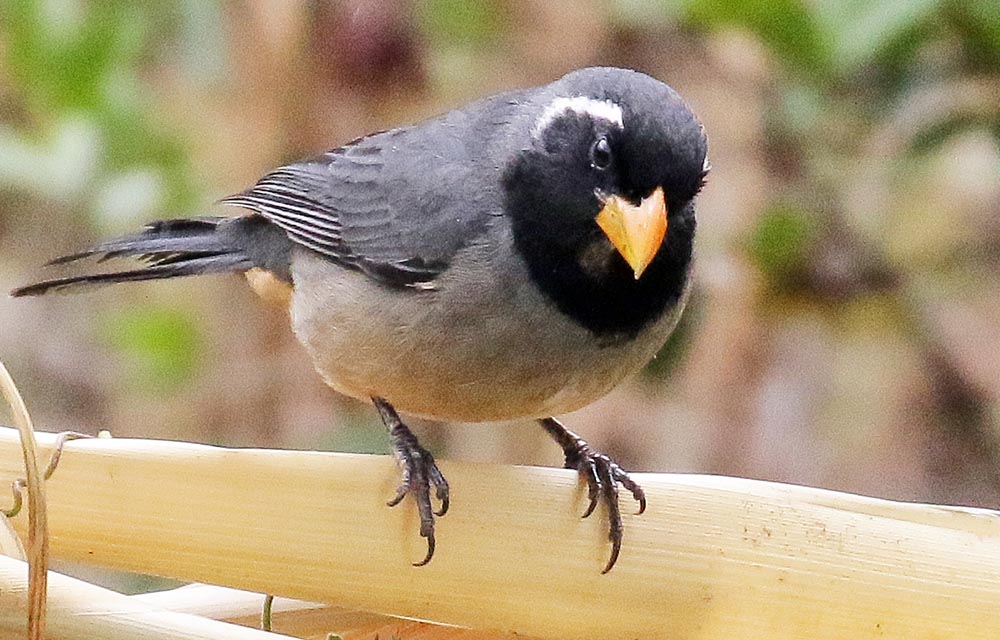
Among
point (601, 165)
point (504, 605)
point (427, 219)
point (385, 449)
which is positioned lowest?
point (385, 449)

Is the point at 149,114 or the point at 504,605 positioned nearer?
the point at 504,605

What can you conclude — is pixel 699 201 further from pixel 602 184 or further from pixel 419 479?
pixel 419 479

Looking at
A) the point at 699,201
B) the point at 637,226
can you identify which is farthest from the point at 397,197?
the point at 699,201

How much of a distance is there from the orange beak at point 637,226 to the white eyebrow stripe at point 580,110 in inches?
4.5

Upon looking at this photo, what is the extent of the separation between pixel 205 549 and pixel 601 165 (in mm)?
792

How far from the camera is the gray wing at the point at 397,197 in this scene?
2240mm

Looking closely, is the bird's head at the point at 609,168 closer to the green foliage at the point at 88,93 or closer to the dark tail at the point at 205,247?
the dark tail at the point at 205,247

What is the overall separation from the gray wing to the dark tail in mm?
75

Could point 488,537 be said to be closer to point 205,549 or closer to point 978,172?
point 205,549

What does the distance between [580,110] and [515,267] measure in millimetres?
264

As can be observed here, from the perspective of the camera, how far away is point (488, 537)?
1754 mm

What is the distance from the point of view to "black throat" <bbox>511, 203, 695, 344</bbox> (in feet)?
6.85

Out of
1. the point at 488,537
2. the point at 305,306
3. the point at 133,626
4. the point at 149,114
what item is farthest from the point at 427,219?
the point at 149,114

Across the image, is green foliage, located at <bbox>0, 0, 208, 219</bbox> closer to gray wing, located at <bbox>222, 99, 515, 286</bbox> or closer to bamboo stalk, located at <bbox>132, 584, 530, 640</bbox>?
gray wing, located at <bbox>222, 99, 515, 286</bbox>
